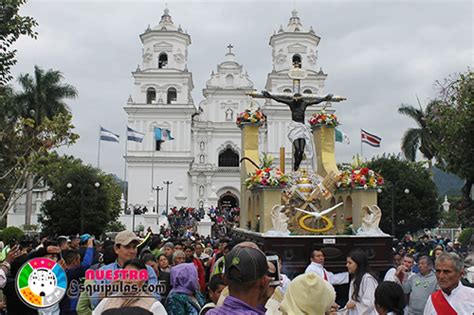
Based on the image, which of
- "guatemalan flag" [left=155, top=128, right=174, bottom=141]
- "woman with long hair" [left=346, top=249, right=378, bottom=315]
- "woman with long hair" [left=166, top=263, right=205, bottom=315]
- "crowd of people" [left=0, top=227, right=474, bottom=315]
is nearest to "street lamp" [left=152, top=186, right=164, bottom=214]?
"guatemalan flag" [left=155, top=128, right=174, bottom=141]

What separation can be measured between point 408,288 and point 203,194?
42.8 metres

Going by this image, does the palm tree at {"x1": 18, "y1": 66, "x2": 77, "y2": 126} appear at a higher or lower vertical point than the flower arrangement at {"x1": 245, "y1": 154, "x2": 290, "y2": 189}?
higher

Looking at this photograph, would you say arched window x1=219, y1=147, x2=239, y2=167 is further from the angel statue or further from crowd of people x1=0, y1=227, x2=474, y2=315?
crowd of people x1=0, y1=227, x2=474, y2=315

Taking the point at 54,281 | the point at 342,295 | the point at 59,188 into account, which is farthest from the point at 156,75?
the point at 54,281

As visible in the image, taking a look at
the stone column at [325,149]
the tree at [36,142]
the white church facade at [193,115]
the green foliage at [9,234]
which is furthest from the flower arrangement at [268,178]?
the white church facade at [193,115]

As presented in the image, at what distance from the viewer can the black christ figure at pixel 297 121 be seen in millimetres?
14969

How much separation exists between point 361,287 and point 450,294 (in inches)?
50.3

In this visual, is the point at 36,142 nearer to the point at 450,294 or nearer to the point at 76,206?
the point at 76,206

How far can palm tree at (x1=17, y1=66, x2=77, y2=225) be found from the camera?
3322cm

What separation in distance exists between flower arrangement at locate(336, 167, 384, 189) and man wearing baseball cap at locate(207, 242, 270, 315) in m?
10.9

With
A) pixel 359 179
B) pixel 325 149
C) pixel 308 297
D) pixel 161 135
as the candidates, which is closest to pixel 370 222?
pixel 359 179

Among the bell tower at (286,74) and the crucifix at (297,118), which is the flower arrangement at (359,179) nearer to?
the crucifix at (297,118)

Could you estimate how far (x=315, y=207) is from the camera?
14.0m

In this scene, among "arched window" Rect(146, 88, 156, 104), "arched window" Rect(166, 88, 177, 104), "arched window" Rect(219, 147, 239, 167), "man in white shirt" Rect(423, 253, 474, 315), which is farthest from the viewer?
"arched window" Rect(219, 147, 239, 167)
